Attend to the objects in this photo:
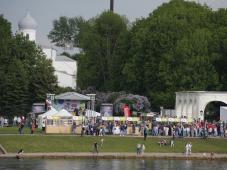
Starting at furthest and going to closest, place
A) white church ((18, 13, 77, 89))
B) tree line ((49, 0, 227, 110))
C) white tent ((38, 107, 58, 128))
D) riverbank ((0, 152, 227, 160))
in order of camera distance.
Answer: white church ((18, 13, 77, 89)) → tree line ((49, 0, 227, 110)) → white tent ((38, 107, 58, 128)) → riverbank ((0, 152, 227, 160))

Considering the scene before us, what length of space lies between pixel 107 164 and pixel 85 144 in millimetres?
10537

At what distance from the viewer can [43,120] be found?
300 ft

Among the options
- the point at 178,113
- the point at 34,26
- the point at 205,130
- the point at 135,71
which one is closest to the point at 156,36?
the point at 135,71

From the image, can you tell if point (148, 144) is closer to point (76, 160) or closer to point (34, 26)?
point (76, 160)

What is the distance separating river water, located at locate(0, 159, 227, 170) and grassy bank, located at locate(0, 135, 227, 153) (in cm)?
542

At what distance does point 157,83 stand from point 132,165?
5088 centimetres

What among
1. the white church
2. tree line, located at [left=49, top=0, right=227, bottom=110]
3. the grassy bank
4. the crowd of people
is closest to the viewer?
the grassy bank

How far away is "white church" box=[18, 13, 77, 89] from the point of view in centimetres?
16138

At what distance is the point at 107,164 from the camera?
70812 mm

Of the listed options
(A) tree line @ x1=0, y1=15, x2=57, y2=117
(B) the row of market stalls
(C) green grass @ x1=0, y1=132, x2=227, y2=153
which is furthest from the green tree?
(C) green grass @ x1=0, y1=132, x2=227, y2=153

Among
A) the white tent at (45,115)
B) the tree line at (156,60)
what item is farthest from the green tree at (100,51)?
the white tent at (45,115)

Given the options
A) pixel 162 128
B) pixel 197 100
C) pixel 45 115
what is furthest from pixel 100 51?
pixel 45 115

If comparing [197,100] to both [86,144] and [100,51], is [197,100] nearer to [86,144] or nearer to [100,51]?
[86,144]

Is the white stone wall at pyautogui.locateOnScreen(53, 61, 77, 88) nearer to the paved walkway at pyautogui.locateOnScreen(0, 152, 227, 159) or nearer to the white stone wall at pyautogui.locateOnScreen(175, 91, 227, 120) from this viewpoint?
the white stone wall at pyautogui.locateOnScreen(175, 91, 227, 120)
